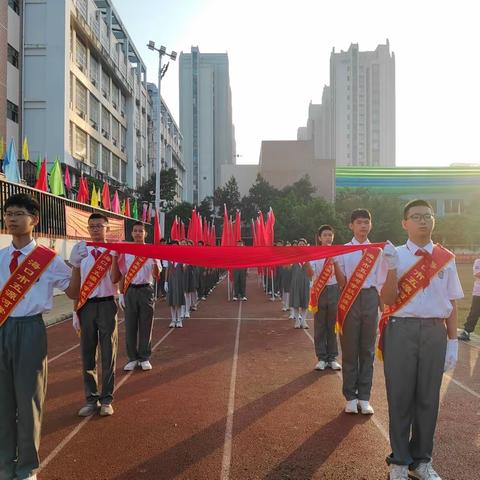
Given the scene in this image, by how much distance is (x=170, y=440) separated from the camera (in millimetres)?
3941

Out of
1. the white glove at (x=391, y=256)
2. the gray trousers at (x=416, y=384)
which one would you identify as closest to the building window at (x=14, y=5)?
the white glove at (x=391, y=256)

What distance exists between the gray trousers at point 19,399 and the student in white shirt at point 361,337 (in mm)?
2847

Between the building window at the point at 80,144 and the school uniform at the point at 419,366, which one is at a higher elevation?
the building window at the point at 80,144

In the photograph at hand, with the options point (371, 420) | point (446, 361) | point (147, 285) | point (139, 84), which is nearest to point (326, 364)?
→ point (371, 420)

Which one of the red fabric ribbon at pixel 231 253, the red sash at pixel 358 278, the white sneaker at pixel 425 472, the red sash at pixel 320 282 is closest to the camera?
the white sneaker at pixel 425 472

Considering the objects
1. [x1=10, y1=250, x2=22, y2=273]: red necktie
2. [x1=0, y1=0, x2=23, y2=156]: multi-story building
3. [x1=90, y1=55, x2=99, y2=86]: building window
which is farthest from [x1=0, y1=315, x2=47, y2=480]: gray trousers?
[x1=90, y1=55, x2=99, y2=86]: building window

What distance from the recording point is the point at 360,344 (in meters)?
4.65

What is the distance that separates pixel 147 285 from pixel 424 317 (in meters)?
4.03

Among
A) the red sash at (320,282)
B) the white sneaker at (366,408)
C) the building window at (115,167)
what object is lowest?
the white sneaker at (366,408)

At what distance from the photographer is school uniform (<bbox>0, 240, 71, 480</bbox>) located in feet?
9.70

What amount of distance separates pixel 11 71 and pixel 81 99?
5.36 metres

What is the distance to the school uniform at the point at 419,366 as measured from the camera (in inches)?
122

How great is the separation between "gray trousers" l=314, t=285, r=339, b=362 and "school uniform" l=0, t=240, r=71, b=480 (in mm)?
3881

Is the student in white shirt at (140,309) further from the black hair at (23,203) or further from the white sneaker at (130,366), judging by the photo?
the black hair at (23,203)
